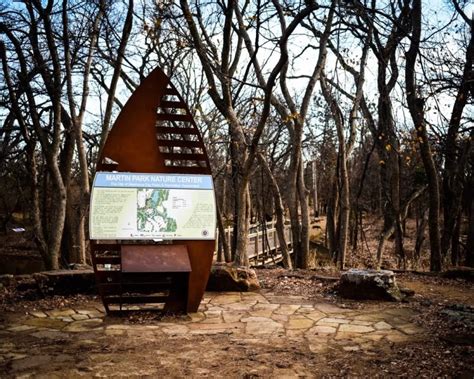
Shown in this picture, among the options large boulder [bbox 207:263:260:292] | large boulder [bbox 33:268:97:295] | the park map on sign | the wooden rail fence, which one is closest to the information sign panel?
the park map on sign

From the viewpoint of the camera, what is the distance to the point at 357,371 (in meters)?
A: 4.09

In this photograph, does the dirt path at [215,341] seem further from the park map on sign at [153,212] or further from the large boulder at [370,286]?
the park map on sign at [153,212]

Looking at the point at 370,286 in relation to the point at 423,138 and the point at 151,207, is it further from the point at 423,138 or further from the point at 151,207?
the point at 423,138

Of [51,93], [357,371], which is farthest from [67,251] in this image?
[357,371]

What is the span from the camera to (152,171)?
6.24 meters

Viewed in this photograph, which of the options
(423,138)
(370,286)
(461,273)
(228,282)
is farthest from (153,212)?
(423,138)

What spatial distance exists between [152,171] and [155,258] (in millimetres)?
1135

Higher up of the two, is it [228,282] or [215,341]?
[228,282]

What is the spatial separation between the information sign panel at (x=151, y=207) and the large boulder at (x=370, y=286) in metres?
2.22

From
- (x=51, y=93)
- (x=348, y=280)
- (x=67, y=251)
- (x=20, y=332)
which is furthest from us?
(x=67, y=251)

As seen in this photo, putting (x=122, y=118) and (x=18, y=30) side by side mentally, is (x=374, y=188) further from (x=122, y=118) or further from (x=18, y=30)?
(x=122, y=118)

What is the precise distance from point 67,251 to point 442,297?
35.7 ft

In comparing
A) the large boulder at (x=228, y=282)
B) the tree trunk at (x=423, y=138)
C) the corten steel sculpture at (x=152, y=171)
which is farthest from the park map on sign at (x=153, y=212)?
the tree trunk at (x=423, y=138)

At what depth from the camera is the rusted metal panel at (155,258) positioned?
18.8ft
